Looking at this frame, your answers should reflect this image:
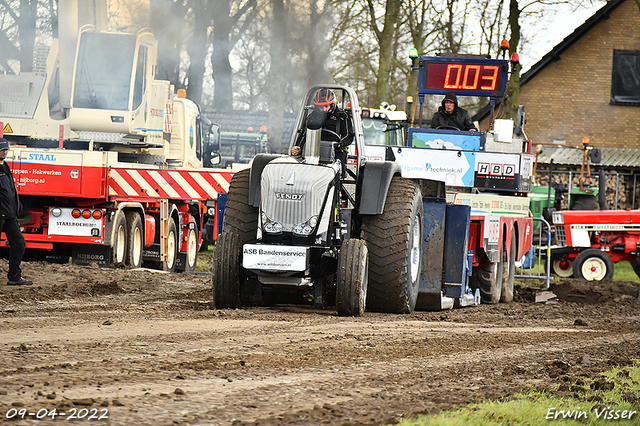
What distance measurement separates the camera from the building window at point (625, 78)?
111 feet

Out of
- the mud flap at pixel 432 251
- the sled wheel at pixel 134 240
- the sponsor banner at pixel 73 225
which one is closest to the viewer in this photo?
the mud flap at pixel 432 251

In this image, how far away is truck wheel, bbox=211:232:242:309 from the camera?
8570 mm

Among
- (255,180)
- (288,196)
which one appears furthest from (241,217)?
(288,196)

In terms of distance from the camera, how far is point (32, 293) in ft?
33.8

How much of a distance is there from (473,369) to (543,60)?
2918 centimetres

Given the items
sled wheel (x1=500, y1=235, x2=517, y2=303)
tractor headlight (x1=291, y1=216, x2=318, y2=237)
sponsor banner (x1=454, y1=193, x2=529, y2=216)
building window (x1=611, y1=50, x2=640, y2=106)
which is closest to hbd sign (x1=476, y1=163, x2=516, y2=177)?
sponsor banner (x1=454, y1=193, x2=529, y2=216)

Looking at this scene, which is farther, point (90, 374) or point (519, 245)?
point (519, 245)

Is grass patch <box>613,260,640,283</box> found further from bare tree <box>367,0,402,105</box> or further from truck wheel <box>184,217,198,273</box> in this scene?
truck wheel <box>184,217,198,273</box>

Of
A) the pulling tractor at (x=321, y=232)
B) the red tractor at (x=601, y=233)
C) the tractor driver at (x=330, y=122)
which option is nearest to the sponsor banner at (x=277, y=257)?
the pulling tractor at (x=321, y=232)

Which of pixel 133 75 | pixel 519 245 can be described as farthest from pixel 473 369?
pixel 133 75

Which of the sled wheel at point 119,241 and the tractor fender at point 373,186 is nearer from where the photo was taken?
the tractor fender at point 373,186

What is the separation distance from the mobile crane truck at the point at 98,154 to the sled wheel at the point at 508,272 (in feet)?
18.4

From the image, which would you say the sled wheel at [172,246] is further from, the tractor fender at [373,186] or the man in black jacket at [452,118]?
the tractor fender at [373,186]

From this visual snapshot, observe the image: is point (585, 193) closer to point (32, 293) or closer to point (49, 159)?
point (49, 159)
